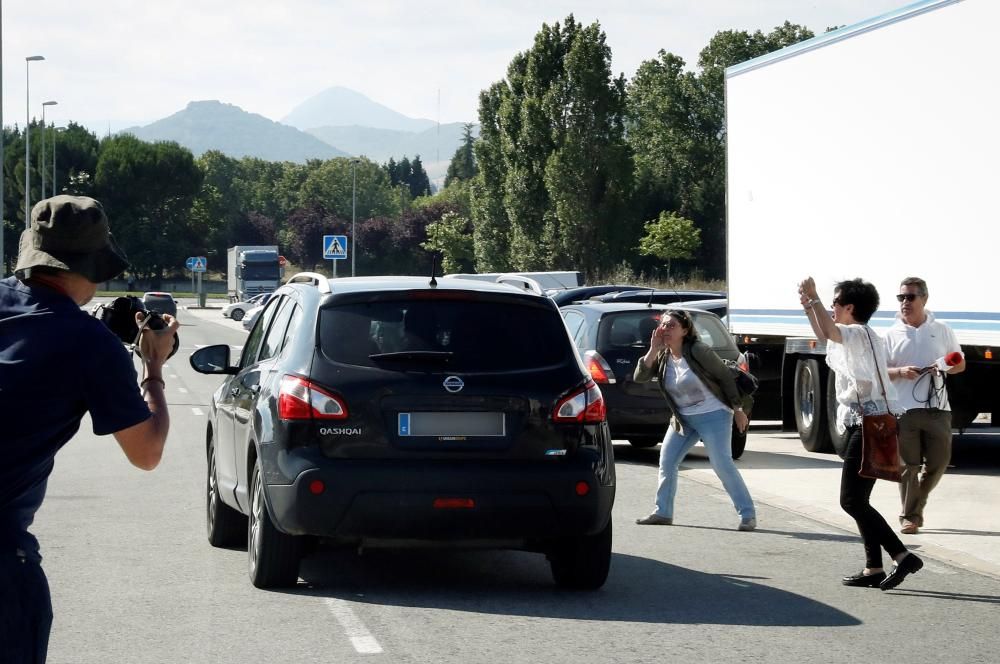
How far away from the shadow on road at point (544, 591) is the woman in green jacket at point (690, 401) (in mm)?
1583

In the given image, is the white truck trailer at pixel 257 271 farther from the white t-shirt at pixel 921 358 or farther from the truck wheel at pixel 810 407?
the white t-shirt at pixel 921 358

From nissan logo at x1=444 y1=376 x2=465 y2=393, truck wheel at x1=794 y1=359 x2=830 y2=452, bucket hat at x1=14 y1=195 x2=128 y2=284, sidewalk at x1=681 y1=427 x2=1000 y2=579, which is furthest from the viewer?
truck wheel at x1=794 y1=359 x2=830 y2=452

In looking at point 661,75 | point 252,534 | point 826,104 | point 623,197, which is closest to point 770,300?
point 826,104

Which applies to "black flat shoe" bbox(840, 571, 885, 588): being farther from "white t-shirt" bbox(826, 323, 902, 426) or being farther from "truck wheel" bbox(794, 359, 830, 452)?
"truck wheel" bbox(794, 359, 830, 452)

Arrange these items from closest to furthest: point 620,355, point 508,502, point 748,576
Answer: point 508,502, point 748,576, point 620,355

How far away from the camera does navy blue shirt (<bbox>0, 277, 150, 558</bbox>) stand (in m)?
3.27

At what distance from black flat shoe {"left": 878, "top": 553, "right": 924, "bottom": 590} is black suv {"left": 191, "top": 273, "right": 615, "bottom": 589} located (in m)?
1.49

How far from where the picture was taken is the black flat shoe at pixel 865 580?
8.31m

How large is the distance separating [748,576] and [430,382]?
231 centimetres

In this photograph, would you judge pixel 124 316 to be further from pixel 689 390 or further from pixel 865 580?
pixel 689 390

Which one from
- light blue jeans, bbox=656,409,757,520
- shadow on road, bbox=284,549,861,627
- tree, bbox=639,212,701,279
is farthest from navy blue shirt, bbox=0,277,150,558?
tree, bbox=639,212,701,279

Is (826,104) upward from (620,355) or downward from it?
upward

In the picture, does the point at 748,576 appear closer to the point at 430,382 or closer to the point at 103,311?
the point at 430,382

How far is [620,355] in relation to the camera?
50.0ft
